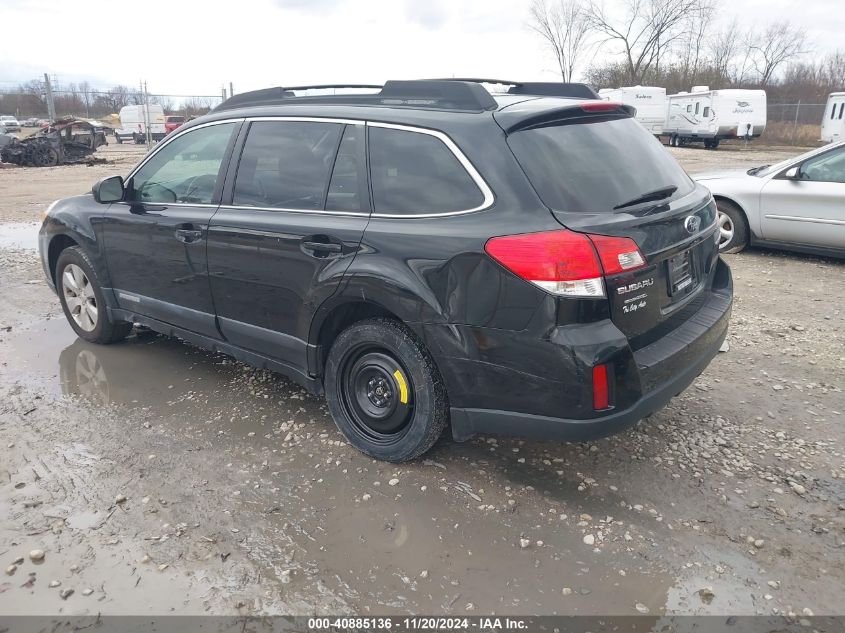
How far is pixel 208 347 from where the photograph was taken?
165 inches

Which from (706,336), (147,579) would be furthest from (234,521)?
(706,336)

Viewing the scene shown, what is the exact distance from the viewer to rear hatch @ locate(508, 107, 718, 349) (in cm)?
274

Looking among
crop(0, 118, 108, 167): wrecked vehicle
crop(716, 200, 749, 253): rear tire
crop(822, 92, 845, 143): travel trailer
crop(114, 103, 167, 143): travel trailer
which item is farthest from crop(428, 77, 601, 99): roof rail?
crop(114, 103, 167, 143): travel trailer

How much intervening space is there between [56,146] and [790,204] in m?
24.7

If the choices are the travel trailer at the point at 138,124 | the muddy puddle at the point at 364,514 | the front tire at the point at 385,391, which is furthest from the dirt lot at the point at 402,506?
the travel trailer at the point at 138,124

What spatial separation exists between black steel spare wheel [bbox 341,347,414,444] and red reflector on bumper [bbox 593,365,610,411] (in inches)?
35.9

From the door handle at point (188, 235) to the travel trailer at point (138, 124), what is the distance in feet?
121

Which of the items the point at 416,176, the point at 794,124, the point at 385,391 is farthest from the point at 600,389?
the point at 794,124

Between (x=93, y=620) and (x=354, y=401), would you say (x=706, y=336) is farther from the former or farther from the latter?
(x=93, y=620)

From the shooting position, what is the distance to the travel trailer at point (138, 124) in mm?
38031

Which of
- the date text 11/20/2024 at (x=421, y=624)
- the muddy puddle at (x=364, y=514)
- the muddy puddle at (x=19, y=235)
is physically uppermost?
the muddy puddle at (x=19, y=235)

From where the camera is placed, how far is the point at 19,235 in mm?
9883

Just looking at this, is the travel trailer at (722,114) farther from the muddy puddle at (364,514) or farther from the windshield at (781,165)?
the muddy puddle at (364,514)

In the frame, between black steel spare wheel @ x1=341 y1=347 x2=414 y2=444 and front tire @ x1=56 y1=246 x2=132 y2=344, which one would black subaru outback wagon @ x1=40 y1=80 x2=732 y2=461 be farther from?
front tire @ x1=56 y1=246 x2=132 y2=344
